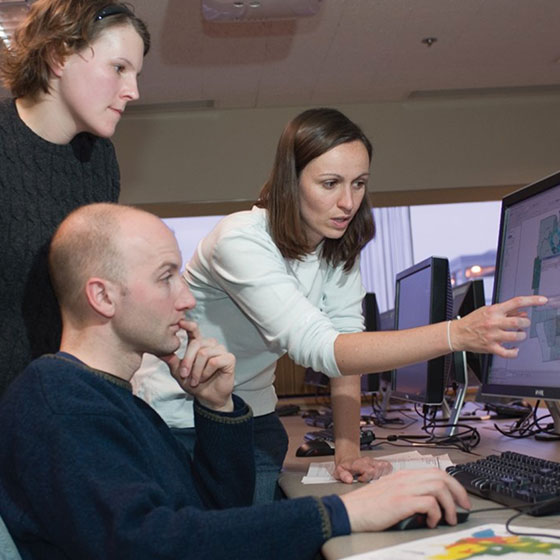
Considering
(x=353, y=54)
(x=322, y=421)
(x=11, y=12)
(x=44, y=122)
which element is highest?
(x=353, y=54)

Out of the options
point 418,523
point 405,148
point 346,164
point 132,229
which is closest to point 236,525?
point 418,523

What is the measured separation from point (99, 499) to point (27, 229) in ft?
2.28

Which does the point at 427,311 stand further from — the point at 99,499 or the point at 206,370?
the point at 99,499

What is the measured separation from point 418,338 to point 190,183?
202 inches

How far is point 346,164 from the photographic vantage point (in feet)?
5.41

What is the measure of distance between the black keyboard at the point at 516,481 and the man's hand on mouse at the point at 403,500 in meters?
0.10

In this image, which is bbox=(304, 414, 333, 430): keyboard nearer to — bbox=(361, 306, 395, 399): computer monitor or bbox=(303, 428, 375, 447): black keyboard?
bbox=(361, 306, 395, 399): computer monitor

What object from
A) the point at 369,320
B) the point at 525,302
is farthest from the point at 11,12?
the point at 525,302

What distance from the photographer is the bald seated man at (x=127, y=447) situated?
0.92 m

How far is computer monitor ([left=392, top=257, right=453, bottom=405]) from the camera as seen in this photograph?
2.22 meters

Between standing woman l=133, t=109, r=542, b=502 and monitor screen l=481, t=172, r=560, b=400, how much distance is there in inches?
12.8

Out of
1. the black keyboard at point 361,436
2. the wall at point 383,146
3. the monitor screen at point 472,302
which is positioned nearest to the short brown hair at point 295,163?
the black keyboard at point 361,436

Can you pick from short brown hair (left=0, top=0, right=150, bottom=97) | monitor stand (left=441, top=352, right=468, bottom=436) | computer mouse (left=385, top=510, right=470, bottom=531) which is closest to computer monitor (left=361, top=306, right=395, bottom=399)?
monitor stand (left=441, top=352, right=468, bottom=436)

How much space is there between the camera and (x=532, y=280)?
1.61 meters
